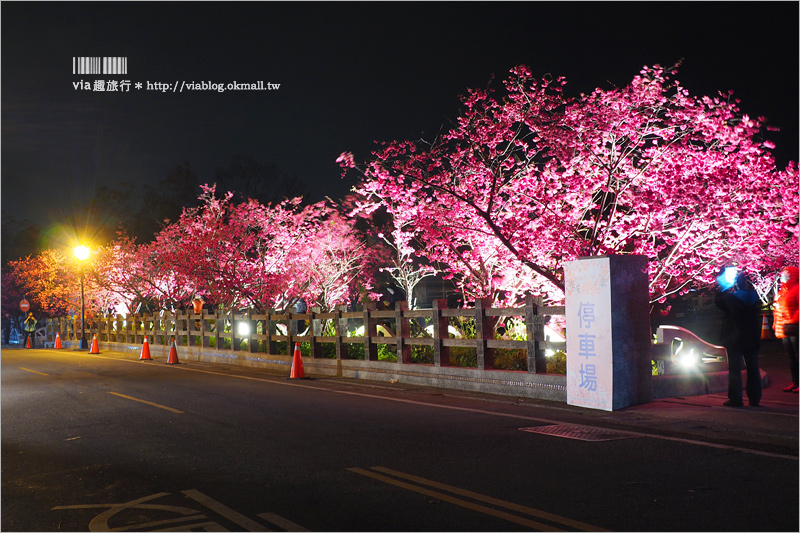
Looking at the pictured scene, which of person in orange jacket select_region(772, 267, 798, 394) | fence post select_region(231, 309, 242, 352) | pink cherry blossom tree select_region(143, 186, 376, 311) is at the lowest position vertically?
fence post select_region(231, 309, 242, 352)


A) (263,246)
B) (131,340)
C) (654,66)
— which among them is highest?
(654,66)

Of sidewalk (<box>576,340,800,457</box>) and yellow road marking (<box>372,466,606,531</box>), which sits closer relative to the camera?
yellow road marking (<box>372,466,606,531</box>)

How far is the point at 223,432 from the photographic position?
9.98 m

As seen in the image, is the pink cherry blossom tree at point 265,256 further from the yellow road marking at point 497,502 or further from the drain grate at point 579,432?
the yellow road marking at point 497,502

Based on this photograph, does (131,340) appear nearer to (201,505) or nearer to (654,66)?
(654,66)

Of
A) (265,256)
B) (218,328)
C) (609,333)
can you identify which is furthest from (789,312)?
(265,256)

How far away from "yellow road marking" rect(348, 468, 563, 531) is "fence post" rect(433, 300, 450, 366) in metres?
7.89

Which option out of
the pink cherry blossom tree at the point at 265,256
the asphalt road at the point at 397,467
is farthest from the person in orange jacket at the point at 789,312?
the pink cherry blossom tree at the point at 265,256

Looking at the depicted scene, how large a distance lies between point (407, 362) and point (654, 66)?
8.20 meters

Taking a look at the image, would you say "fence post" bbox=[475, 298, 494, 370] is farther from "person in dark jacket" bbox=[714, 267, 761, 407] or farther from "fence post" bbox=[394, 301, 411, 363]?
"person in dark jacket" bbox=[714, 267, 761, 407]

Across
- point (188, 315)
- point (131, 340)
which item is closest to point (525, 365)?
point (188, 315)

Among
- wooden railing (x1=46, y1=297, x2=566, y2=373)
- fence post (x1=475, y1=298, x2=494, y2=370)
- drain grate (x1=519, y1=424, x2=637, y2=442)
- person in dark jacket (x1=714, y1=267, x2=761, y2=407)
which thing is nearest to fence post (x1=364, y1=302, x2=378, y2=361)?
wooden railing (x1=46, y1=297, x2=566, y2=373)

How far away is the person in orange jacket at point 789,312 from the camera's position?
11.7 meters

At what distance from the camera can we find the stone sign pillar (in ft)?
35.9
